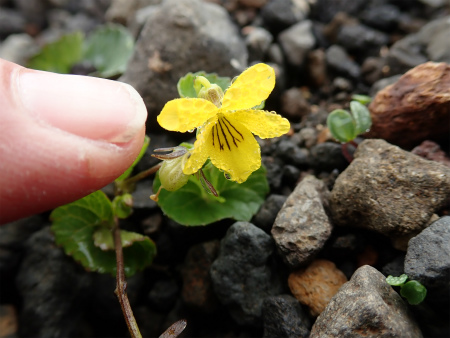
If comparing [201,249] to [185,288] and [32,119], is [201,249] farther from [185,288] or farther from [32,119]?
[32,119]

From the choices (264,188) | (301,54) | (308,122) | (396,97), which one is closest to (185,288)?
(264,188)

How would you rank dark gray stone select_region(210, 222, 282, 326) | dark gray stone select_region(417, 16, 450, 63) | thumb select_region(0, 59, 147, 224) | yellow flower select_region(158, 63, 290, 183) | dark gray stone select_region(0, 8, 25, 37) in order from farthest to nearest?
dark gray stone select_region(0, 8, 25, 37)
dark gray stone select_region(417, 16, 450, 63)
dark gray stone select_region(210, 222, 282, 326)
yellow flower select_region(158, 63, 290, 183)
thumb select_region(0, 59, 147, 224)

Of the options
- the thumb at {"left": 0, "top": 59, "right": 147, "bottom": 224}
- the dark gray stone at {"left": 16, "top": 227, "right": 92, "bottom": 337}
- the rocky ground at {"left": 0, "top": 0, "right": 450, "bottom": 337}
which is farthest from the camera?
the dark gray stone at {"left": 16, "top": 227, "right": 92, "bottom": 337}

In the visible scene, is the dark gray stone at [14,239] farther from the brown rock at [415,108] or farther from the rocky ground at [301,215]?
the brown rock at [415,108]

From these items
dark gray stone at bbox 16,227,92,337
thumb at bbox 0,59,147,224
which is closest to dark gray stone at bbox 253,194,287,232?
thumb at bbox 0,59,147,224

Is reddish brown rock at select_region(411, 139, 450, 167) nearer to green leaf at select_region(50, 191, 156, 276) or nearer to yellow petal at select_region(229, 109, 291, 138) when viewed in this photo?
yellow petal at select_region(229, 109, 291, 138)

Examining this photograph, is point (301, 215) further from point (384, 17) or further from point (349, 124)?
point (384, 17)

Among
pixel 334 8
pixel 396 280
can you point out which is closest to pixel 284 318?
pixel 396 280
